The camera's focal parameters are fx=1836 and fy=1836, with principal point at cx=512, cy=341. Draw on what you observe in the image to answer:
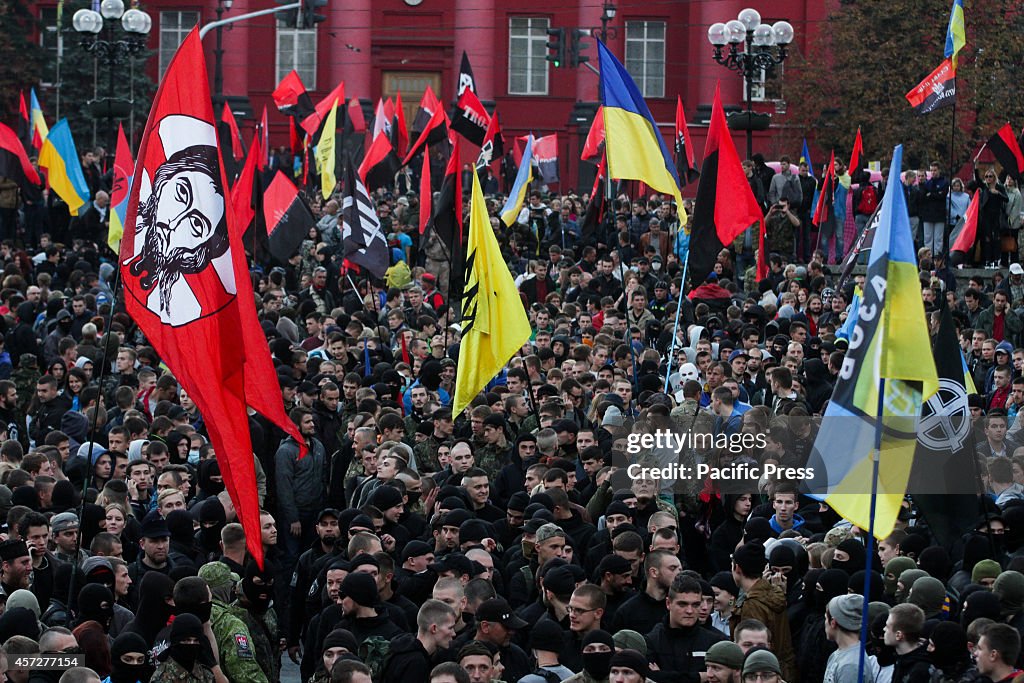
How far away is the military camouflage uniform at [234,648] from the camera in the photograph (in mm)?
8922

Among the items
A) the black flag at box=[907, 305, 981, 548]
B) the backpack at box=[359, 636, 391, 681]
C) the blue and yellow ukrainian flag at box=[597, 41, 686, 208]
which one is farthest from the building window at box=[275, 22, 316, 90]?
the backpack at box=[359, 636, 391, 681]

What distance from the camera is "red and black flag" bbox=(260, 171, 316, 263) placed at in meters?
22.0

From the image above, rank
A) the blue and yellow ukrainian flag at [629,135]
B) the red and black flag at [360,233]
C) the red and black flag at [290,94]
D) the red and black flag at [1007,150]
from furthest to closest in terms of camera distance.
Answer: the red and black flag at [290,94]
the red and black flag at [1007,150]
the red and black flag at [360,233]
the blue and yellow ukrainian flag at [629,135]

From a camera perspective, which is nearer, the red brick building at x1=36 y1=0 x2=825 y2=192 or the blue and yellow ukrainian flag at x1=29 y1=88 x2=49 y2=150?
the blue and yellow ukrainian flag at x1=29 y1=88 x2=49 y2=150

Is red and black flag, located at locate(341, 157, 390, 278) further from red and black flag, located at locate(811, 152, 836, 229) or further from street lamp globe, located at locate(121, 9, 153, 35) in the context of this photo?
street lamp globe, located at locate(121, 9, 153, 35)

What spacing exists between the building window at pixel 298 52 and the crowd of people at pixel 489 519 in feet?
107

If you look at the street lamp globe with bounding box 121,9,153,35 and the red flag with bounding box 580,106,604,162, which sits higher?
the street lamp globe with bounding box 121,9,153,35

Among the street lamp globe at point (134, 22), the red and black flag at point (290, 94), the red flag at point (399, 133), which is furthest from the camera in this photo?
the red and black flag at point (290, 94)

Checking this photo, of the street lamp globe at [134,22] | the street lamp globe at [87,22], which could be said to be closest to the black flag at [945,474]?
the street lamp globe at [134,22]

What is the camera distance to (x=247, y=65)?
173 feet

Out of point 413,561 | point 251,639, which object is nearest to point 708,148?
point 413,561

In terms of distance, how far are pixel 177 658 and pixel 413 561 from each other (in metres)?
2.16

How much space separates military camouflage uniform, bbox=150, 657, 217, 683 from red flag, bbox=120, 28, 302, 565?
1.16 meters

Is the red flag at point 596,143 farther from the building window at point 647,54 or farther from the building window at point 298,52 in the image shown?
the building window at point 298,52
